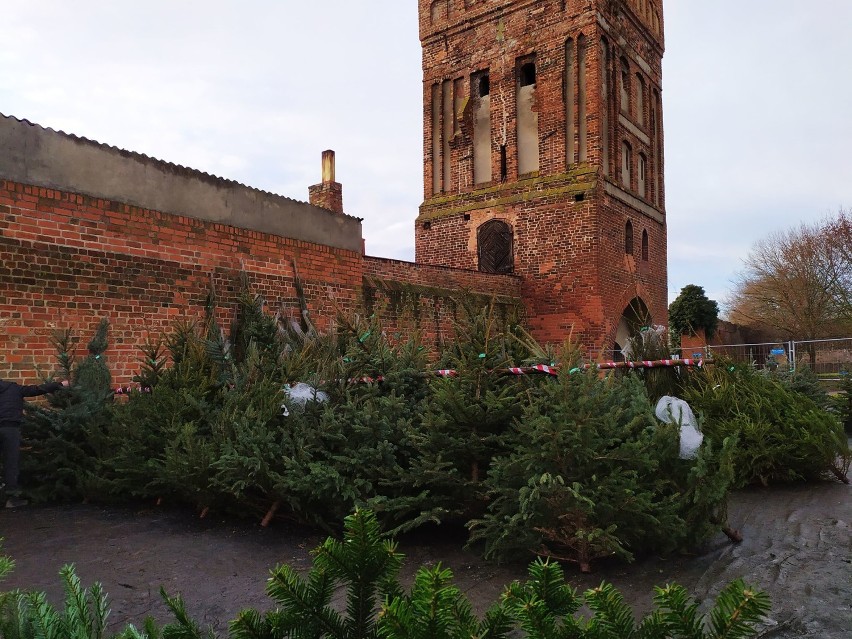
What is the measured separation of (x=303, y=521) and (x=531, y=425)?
2.11m

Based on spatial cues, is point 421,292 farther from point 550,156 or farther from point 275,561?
point 275,561

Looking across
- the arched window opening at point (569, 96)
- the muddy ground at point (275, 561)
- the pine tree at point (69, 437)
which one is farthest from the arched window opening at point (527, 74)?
the pine tree at point (69, 437)

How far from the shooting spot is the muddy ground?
3.75m

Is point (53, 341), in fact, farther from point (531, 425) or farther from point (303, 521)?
point (531, 425)

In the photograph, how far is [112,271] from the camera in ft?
26.9

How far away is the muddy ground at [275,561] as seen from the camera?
375 cm

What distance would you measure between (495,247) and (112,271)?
12752 mm

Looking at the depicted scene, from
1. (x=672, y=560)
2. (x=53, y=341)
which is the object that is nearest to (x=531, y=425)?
(x=672, y=560)

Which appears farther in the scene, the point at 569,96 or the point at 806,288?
the point at 806,288

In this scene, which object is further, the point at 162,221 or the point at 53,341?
the point at 162,221

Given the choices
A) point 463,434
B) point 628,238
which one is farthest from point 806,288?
point 463,434

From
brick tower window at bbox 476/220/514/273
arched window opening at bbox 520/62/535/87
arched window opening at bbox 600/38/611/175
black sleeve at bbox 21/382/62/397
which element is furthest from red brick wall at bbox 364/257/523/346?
arched window opening at bbox 520/62/535/87

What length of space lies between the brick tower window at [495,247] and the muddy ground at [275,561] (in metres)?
13.4

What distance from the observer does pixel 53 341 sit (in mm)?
7324
